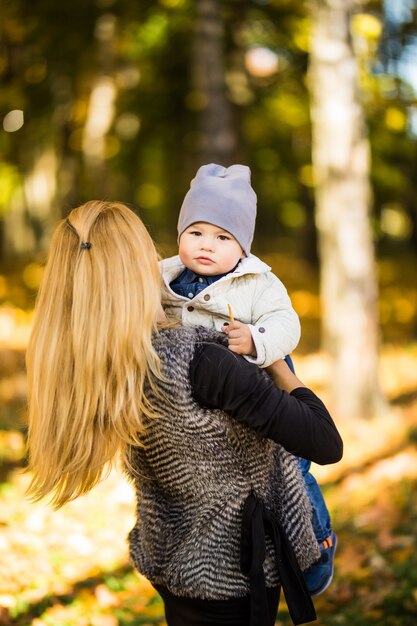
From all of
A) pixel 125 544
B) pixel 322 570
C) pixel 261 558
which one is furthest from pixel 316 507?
pixel 125 544

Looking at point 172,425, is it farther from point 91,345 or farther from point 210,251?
point 210,251

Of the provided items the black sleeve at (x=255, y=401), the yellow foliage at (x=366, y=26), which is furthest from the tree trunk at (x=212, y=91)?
the black sleeve at (x=255, y=401)

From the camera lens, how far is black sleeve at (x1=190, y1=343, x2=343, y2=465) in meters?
2.33

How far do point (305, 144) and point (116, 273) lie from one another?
17393 millimetres

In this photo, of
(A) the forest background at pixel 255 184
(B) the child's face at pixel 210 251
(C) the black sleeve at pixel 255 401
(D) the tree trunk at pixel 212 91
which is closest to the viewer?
(C) the black sleeve at pixel 255 401

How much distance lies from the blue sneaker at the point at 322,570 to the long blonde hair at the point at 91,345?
800 millimetres

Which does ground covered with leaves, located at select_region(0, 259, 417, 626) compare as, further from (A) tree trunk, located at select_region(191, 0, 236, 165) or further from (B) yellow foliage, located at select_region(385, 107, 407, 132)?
(A) tree trunk, located at select_region(191, 0, 236, 165)

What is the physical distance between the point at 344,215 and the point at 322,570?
628 cm

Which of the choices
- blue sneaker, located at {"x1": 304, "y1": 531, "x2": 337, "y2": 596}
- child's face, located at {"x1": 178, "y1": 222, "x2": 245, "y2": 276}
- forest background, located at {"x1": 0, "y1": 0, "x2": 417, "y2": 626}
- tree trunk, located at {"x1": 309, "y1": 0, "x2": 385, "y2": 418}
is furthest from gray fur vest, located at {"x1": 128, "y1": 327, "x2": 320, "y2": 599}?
tree trunk, located at {"x1": 309, "y1": 0, "x2": 385, "y2": 418}

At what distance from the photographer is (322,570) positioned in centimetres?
284

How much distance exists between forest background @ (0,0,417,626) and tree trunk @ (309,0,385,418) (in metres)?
0.02

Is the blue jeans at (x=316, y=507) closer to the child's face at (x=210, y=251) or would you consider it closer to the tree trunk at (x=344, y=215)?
the child's face at (x=210, y=251)

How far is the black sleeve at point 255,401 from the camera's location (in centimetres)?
233

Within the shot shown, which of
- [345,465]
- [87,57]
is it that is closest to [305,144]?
[87,57]
